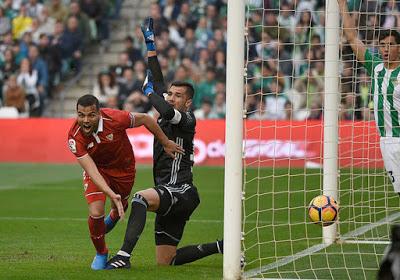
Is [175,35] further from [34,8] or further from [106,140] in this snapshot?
[106,140]

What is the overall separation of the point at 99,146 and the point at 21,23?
1806cm

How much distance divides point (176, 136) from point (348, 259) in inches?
82.7

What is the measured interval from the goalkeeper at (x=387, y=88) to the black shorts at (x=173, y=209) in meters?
2.29

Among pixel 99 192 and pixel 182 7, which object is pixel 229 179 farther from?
pixel 182 7

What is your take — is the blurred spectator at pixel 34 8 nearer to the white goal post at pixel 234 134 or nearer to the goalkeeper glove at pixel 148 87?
the goalkeeper glove at pixel 148 87

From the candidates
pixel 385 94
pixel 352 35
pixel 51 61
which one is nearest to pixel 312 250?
pixel 385 94

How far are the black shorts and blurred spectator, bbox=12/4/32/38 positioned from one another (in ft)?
58.5

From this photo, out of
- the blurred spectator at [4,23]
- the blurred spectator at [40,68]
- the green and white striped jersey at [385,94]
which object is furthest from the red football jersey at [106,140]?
the blurred spectator at [4,23]

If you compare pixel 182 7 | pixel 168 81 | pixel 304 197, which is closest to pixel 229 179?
pixel 304 197

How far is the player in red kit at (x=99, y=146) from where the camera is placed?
8.95 metres

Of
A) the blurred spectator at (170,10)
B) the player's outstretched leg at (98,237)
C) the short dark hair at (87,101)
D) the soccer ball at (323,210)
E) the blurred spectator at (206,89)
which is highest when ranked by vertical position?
the blurred spectator at (170,10)

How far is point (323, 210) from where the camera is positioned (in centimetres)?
914

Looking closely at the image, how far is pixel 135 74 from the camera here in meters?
24.1

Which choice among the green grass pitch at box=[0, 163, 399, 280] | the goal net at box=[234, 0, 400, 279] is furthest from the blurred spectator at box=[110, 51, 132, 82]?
the goal net at box=[234, 0, 400, 279]
